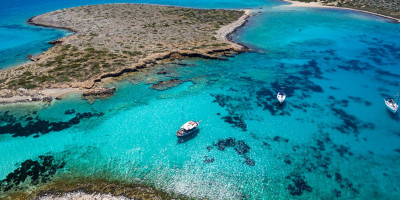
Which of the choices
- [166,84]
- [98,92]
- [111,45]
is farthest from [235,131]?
[111,45]

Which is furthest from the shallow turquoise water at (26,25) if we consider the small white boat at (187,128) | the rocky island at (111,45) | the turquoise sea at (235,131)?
the small white boat at (187,128)

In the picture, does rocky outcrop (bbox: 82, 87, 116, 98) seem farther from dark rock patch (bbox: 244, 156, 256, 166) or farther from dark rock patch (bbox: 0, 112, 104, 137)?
dark rock patch (bbox: 244, 156, 256, 166)

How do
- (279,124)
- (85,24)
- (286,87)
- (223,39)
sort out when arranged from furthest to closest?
(85,24), (223,39), (286,87), (279,124)

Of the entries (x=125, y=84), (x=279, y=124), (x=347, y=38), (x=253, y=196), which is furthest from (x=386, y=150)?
(x=347, y=38)

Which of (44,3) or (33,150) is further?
(44,3)

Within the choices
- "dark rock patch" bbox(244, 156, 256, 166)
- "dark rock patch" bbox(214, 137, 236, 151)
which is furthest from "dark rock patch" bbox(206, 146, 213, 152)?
"dark rock patch" bbox(244, 156, 256, 166)

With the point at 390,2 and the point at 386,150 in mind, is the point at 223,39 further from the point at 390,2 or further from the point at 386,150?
the point at 390,2

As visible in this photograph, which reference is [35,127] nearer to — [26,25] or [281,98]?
[281,98]
